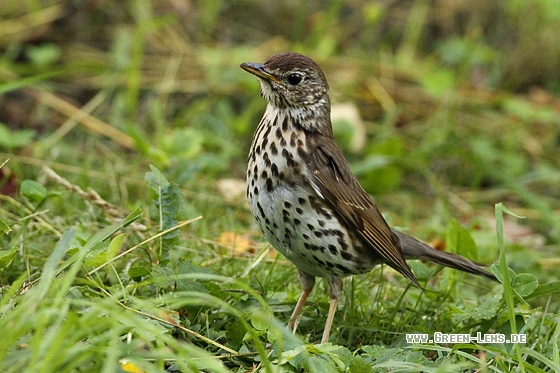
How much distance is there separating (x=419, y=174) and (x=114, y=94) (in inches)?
102

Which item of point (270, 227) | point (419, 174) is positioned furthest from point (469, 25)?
point (270, 227)

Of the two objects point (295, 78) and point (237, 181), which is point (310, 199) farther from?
point (237, 181)

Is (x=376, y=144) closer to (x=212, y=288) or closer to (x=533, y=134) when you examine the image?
(x=533, y=134)

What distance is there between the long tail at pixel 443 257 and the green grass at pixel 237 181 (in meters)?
0.10

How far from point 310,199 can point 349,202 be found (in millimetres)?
253

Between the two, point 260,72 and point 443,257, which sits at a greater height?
point 260,72

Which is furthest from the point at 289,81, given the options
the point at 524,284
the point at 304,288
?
the point at 524,284

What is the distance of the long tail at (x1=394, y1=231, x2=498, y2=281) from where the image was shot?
13.7ft

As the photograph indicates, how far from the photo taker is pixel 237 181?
6.18 meters

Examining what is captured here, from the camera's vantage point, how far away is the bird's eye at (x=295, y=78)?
4238mm

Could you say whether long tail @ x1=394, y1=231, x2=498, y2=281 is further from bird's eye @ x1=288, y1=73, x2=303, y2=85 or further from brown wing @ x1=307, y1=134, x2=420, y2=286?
bird's eye @ x1=288, y1=73, x2=303, y2=85

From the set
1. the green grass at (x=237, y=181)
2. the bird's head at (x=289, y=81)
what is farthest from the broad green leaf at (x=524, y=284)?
the bird's head at (x=289, y=81)

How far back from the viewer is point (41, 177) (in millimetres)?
5211

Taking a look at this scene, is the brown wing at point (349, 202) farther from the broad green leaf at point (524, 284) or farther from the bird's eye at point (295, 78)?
the broad green leaf at point (524, 284)
